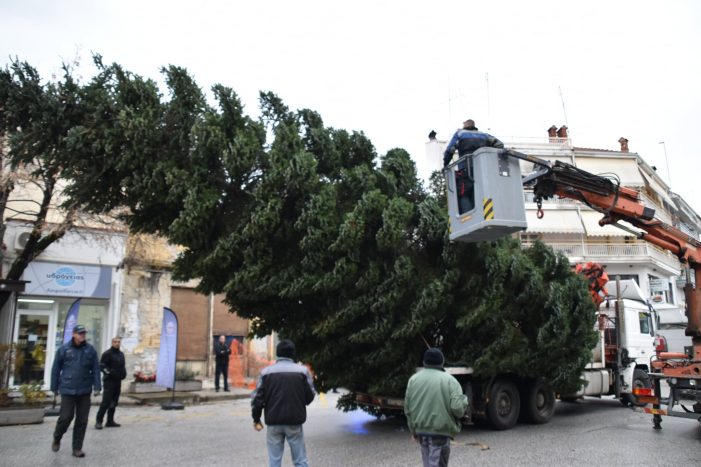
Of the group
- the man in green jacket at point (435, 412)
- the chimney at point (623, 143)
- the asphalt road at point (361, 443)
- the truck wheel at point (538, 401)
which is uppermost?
the chimney at point (623, 143)

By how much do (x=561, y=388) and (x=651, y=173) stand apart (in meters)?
34.2

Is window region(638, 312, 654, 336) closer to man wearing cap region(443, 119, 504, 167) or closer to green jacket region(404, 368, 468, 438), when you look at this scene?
man wearing cap region(443, 119, 504, 167)

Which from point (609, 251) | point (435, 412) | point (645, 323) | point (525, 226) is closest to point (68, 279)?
point (525, 226)

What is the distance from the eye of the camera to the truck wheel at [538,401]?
38.1 feet

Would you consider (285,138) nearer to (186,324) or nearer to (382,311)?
(382,311)

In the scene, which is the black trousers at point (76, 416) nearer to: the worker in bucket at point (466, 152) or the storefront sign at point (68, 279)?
the worker in bucket at point (466, 152)

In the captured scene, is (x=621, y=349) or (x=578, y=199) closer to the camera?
(x=578, y=199)

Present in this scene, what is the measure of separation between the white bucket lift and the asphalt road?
3.30 m

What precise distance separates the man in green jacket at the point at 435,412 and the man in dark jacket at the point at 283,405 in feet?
3.80

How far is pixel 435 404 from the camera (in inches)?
223

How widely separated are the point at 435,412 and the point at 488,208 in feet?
12.0

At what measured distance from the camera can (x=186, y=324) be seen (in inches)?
850

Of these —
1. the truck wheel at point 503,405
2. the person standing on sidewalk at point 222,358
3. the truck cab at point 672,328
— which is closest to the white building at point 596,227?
the truck cab at point 672,328

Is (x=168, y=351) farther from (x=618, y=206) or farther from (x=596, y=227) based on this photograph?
(x=596, y=227)
